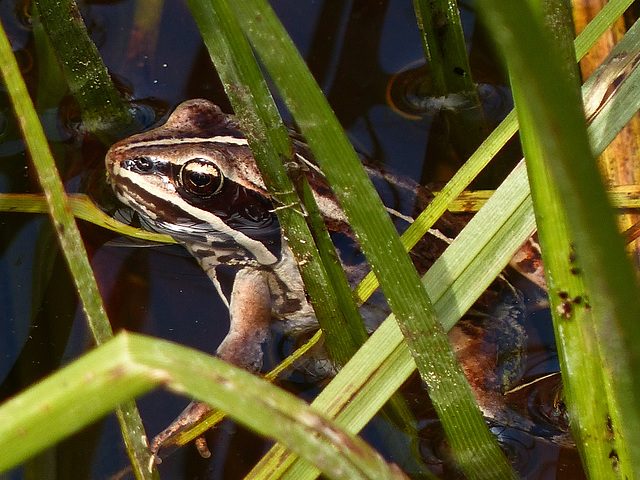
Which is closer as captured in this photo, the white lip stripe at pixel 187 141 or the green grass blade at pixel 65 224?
the green grass blade at pixel 65 224

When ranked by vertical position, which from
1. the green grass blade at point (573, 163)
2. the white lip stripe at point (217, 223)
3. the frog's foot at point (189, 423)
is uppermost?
the white lip stripe at point (217, 223)

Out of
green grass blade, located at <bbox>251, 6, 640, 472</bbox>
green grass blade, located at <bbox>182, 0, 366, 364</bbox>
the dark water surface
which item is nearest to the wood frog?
the dark water surface

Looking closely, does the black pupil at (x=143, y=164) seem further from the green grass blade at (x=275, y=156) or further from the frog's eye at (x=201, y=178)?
the green grass blade at (x=275, y=156)

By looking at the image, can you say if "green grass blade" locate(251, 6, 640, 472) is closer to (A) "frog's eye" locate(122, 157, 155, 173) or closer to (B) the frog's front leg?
(B) the frog's front leg

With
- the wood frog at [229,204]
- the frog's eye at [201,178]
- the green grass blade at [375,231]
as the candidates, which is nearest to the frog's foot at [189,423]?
the wood frog at [229,204]

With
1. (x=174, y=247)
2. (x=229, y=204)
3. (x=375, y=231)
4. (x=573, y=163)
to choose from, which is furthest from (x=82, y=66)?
(x=573, y=163)
